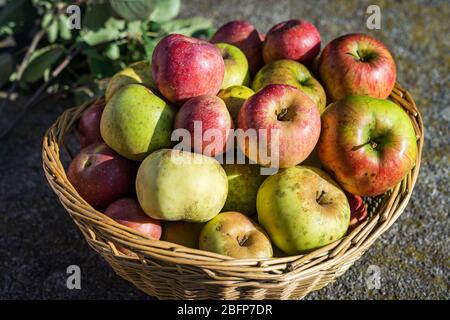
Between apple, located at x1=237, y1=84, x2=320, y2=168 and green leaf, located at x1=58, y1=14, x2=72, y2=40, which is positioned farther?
green leaf, located at x1=58, y1=14, x2=72, y2=40

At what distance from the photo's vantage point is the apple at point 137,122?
172 cm

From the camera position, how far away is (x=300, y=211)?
1.61 meters

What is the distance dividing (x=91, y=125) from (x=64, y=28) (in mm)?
1360

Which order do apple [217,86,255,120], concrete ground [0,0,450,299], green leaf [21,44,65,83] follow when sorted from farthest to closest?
green leaf [21,44,65,83], concrete ground [0,0,450,299], apple [217,86,255,120]

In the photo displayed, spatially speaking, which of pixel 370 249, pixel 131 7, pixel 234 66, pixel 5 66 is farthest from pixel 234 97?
pixel 5 66

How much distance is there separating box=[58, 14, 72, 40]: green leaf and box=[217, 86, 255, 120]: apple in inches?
62.8

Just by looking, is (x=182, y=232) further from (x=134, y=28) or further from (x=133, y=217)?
(x=134, y=28)

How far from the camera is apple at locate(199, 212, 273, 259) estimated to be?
1569 mm

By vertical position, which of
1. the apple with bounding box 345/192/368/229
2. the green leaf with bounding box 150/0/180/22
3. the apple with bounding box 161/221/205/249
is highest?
the green leaf with bounding box 150/0/180/22

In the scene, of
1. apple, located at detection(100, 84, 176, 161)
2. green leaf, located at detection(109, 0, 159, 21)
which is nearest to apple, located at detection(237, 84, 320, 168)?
apple, located at detection(100, 84, 176, 161)

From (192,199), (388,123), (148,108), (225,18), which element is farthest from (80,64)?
(388,123)

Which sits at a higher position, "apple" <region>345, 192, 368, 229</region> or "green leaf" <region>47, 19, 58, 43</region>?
"green leaf" <region>47, 19, 58, 43</region>

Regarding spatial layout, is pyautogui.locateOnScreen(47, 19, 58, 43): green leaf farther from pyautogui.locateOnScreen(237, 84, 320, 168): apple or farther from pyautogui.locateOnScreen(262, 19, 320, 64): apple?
pyautogui.locateOnScreen(237, 84, 320, 168): apple

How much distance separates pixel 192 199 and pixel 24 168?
1.46 meters
